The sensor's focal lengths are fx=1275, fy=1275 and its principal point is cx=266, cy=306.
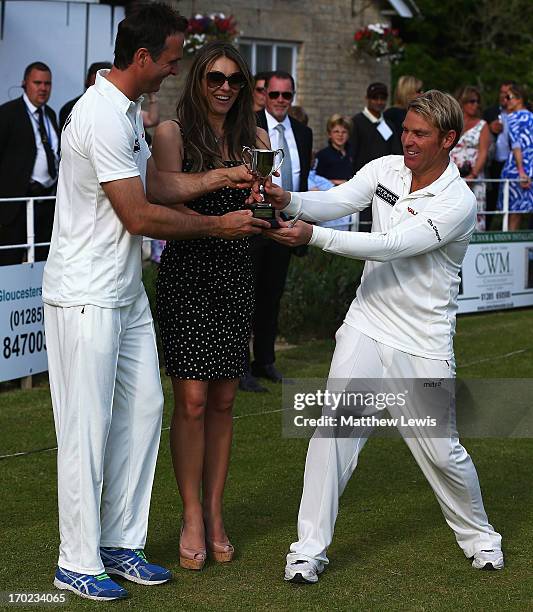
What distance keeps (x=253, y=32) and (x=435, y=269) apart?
15783mm

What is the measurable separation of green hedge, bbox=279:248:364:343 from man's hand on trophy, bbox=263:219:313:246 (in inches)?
277

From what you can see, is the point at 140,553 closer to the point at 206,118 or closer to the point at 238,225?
the point at 238,225

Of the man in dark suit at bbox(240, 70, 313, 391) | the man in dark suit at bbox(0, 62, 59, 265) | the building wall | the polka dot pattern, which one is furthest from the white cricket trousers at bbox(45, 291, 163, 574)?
the building wall

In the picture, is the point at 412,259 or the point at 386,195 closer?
the point at 412,259

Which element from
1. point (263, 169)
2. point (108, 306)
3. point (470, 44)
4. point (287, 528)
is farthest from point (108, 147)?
point (470, 44)

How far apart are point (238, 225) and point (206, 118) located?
2.06ft

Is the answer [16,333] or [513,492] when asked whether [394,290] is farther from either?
[16,333]

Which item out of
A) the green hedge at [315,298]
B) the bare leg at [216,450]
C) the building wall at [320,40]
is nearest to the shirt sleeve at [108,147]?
the bare leg at [216,450]

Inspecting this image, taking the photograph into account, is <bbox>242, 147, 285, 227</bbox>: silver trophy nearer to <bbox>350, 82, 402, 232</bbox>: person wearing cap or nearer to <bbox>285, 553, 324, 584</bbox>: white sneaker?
<bbox>285, 553, 324, 584</bbox>: white sneaker

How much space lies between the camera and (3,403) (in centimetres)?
944

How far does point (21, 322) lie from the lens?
980cm

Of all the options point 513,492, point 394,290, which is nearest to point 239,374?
point 394,290

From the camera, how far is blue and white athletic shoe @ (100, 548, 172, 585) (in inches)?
215

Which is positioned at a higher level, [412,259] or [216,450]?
[412,259]
